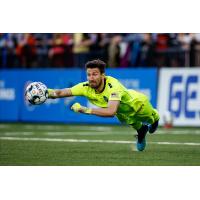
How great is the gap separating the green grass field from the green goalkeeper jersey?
652 millimetres

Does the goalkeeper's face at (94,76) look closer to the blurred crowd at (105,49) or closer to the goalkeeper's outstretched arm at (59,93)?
the goalkeeper's outstretched arm at (59,93)

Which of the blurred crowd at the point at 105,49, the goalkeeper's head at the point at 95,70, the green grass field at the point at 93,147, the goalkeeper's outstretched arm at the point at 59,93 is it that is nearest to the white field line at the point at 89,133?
the green grass field at the point at 93,147

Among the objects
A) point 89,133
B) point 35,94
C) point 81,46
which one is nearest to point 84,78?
point 81,46

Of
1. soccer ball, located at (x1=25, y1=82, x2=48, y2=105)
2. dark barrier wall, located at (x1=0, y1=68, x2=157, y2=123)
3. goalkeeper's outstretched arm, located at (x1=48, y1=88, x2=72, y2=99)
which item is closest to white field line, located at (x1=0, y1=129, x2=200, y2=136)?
dark barrier wall, located at (x1=0, y1=68, x2=157, y2=123)

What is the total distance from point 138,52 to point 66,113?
2.45m

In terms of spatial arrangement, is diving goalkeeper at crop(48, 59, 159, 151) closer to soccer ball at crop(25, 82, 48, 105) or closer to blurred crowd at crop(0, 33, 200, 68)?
soccer ball at crop(25, 82, 48, 105)

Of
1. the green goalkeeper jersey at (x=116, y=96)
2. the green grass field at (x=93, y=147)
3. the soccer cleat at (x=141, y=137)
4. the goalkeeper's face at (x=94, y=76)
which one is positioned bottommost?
the green grass field at (x=93, y=147)

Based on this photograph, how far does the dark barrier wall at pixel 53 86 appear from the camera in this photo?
20.7m

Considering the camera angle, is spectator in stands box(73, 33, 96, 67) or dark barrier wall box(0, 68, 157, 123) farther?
spectator in stands box(73, 33, 96, 67)

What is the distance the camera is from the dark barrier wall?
20.7 metres

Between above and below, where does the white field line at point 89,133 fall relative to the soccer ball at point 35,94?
below
